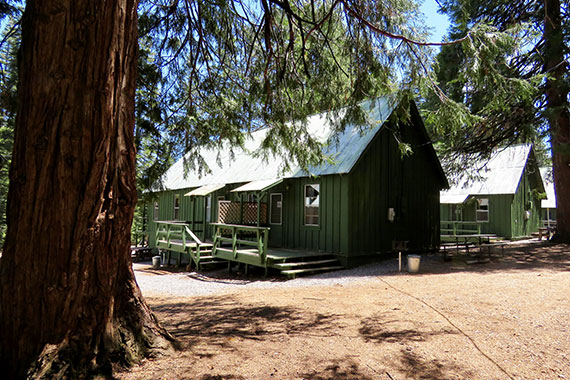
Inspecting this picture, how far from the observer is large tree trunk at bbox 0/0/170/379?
2.96 metres

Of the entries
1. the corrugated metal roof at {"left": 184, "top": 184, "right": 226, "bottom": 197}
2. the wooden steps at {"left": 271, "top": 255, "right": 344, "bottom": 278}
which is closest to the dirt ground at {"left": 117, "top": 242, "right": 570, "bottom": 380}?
the wooden steps at {"left": 271, "top": 255, "right": 344, "bottom": 278}

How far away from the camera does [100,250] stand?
10.5 ft

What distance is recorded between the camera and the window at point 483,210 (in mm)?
20531

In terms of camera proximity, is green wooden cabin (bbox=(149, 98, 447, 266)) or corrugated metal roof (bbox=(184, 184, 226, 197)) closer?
green wooden cabin (bbox=(149, 98, 447, 266))

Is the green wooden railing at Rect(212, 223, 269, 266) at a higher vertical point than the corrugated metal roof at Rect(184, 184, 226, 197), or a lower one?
lower

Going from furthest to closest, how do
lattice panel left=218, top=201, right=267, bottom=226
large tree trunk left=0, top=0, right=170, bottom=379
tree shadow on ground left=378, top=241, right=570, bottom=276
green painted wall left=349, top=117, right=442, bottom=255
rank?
lattice panel left=218, top=201, right=267, bottom=226, green painted wall left=349, top=117, right=442, bottom=255, tree shadow on ground left=378, top=241, right=570, bottom=276, large tree trunk left=0, top=0, right=170, bottom=379

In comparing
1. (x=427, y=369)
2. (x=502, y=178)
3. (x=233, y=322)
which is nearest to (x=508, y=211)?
(x=502, y=178)

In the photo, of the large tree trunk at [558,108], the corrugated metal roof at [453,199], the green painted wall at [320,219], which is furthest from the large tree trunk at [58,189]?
the corrugated metal roof at [453,199]

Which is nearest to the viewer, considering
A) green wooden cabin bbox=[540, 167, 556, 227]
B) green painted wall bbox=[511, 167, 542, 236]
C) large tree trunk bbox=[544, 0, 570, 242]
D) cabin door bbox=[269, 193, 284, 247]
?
large tree trunk bbox=[544, 0, 570, 242]

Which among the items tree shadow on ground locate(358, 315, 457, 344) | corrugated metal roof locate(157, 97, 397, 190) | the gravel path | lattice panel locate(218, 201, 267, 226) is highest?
corrugated metal roof locate(157, 97, 397, 190)

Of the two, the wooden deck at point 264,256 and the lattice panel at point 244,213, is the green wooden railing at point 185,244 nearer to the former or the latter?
the wooden deck at point 264,256

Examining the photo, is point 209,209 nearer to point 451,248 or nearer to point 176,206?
point 176,206

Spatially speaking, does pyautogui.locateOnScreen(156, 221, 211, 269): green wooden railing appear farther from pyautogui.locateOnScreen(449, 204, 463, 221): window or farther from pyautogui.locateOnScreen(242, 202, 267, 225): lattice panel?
pyautogui.locateOnScreen(449, 204, 463, 221): window

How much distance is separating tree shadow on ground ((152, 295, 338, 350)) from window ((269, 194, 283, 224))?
6737mm
